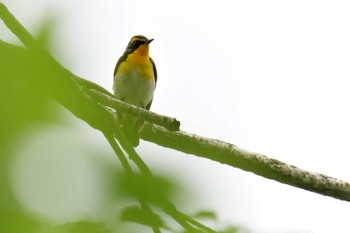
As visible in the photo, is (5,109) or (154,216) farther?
(154,216)

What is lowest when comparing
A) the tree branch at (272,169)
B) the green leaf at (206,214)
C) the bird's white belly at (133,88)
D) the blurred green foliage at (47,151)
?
the blurred green foliage at (47,151)


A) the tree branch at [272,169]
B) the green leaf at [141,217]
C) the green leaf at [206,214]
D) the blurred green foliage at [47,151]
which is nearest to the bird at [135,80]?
the tree branch at [272,169]

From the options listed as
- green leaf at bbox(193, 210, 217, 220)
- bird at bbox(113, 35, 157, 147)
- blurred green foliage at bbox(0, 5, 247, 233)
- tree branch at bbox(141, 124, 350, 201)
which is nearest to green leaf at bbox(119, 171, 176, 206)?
blurred green foliage at bbox(0, 5, 247, 233)

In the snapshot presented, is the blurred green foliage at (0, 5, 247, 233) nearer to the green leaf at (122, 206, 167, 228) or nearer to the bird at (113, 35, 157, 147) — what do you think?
the green leaf at (122, 206, 167, 228)

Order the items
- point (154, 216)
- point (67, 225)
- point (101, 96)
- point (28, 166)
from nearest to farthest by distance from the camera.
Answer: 1. point (28, 166)
2. point (67, 225)
3. point (154, 216)
4. point (101, 96)

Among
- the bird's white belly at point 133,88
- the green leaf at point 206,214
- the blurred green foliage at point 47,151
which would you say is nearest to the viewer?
the blurred green foliage at point 47,151

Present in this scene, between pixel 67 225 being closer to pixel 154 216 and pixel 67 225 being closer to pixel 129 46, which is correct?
pixel 154 216

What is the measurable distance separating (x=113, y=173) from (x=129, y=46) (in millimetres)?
8188

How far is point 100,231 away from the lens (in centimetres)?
83

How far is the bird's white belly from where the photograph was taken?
26.6 ft

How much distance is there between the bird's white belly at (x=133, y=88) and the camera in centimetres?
810

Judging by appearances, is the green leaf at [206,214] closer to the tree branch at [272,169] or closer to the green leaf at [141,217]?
the green leaf at [141,217]

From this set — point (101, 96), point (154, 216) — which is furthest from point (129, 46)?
point (154, 216)

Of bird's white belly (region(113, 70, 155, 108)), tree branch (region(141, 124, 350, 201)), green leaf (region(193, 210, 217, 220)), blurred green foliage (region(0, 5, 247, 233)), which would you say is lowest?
blurred green foliage (region(0, 5, 247, 233))
